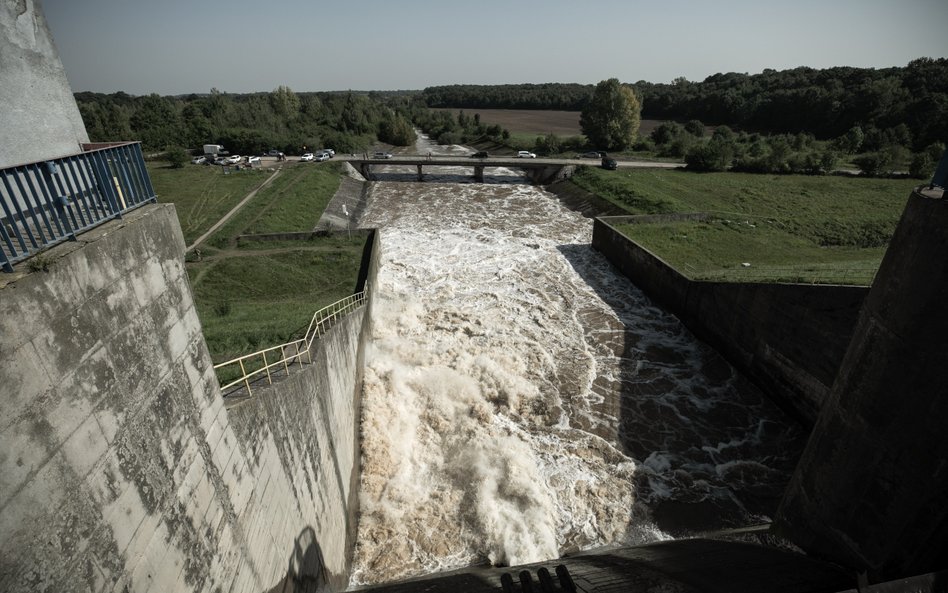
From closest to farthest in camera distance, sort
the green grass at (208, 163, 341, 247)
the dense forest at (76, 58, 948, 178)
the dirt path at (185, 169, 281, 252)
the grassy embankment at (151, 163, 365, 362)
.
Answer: the grassy embankment at (151, 163, 365, 362) < the dirt path at (185, 169, 281, 252) < the green grass at (208, 163, 341, 247) < the dense forest at (76, 58, 948, 178)

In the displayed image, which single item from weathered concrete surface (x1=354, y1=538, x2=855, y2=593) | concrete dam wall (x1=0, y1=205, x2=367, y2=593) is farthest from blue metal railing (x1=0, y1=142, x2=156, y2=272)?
weathered concrete surface (x1=354, y1=538, x2=855, y2=593)

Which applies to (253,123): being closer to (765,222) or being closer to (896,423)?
(765,222)

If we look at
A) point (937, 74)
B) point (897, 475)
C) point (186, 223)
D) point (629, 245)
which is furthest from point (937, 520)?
point (937, 74)

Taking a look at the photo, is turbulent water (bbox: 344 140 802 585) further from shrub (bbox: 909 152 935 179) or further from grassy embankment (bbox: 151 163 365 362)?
shrub (bbox: 909 152 935 179)

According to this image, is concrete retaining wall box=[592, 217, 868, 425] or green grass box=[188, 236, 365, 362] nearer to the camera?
concrete retaining wall box=[592, 217, 868, 425]

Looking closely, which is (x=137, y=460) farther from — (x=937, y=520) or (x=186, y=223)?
(x=186, y=223)

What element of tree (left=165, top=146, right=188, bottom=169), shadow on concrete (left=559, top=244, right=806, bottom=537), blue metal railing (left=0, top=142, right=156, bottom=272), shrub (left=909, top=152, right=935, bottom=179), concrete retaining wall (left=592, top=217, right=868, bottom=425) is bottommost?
shadow on concrete (left=559, top=244, right=806, bottom=537)
